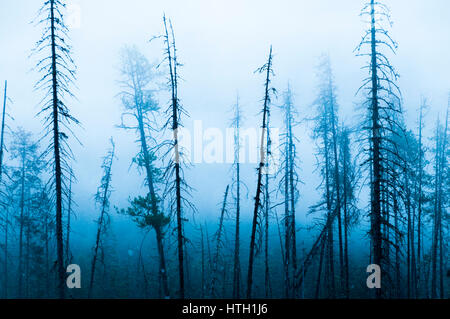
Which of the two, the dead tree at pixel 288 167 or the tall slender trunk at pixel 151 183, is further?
the dead tree at pixel 288 167

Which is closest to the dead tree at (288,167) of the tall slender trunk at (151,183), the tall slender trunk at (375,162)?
the tall slender trunk at (375,162)

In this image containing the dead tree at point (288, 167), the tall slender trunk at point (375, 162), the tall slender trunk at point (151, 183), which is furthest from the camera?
the dead tree at point (288, 167)

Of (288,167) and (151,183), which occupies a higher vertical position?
(288,167)

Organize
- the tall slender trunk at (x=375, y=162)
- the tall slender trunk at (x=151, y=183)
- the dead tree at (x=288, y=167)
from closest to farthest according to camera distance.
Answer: the tall slender trunk at (x=375, y=162) → the tall slender trunk at (x=151, y=183) → the dead tree at (x=288, y=167)

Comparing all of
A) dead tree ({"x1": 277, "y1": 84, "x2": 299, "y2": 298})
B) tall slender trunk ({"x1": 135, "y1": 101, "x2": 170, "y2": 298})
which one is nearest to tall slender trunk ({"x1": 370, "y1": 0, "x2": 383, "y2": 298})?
dead tree ({"x1": 277, "y1": 84, "x2": 299, "y2": 298})

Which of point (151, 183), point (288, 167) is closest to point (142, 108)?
point (151, 183)

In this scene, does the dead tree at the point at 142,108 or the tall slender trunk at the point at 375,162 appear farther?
the dead tree at the point at 142,108

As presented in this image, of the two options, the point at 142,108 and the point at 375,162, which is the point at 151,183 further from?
the point at 375,162

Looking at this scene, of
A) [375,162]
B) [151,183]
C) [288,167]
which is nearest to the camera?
[375,162]

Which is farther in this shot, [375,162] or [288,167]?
[288,167]

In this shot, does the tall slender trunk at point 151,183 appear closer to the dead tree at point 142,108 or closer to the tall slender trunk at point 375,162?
the dead tree at point 142,108

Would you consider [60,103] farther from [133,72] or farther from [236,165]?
[236,165]
